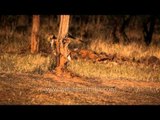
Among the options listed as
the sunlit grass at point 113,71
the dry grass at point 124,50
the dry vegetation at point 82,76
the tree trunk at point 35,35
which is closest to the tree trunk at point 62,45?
the dry vegetation at point 82,76

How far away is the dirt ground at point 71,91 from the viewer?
6.69 metres

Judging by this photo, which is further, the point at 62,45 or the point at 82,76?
the point at 62,45

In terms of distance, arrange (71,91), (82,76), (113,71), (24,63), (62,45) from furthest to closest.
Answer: (113,71) → (24,63) → (62,45) → (82,76) → (71,91)

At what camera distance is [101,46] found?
47.9 feet

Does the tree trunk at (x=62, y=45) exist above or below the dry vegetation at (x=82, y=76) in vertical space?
above

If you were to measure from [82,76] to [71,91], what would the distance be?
198cm

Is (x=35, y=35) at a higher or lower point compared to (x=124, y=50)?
higher

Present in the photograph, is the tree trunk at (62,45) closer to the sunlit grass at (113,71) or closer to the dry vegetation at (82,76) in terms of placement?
the dry vegetation at (82,76)

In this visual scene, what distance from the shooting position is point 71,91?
7.50m

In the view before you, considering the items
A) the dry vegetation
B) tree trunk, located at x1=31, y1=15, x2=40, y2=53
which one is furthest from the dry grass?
tree trunk, located at x1=31, y1=15, x2=40, y2=53

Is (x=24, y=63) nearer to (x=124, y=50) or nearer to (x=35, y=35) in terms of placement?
(x=35, y=35)

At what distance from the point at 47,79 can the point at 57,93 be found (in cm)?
139

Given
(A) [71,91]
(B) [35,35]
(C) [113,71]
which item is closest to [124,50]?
(B) [35,35]
